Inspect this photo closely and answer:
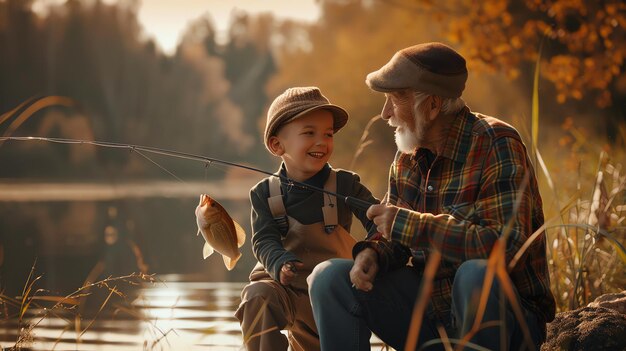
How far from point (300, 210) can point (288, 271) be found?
41cm

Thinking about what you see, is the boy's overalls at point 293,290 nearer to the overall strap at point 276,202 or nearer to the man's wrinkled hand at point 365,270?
the overall strap at point 276,202

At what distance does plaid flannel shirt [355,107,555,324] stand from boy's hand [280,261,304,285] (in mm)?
459

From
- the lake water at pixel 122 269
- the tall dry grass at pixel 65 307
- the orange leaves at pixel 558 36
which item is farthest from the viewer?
the orange leaves at pixel 558 36

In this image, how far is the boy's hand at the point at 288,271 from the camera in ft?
12.7

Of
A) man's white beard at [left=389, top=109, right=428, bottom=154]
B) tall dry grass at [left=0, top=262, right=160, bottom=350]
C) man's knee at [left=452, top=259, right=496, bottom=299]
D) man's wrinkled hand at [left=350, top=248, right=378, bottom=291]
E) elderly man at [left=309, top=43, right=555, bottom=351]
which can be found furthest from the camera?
tall dry grass at [left=0, top=262, right=160, bottom=350]

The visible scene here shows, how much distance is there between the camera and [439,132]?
11.8 feet

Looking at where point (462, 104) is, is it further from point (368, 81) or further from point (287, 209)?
point (287, 209)

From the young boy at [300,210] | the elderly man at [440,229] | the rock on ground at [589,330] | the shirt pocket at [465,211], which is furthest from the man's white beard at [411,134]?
the rock on ground at [589,330]

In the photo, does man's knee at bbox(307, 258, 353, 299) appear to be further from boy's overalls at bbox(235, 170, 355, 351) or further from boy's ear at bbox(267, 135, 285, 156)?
boy's ear at bbox(267, 135, 285, 156)

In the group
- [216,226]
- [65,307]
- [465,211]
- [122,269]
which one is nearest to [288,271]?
[216,226]

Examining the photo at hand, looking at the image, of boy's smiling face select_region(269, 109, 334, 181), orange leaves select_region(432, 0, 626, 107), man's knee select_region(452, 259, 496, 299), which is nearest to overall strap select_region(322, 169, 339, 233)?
boy's smiling face select_region(269, 109, 334, 181)

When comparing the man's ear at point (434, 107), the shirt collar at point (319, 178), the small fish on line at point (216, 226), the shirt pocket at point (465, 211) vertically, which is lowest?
the small fish on line at point (216, 226)

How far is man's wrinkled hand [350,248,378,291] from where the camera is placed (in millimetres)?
3438

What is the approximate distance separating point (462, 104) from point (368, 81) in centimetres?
33
